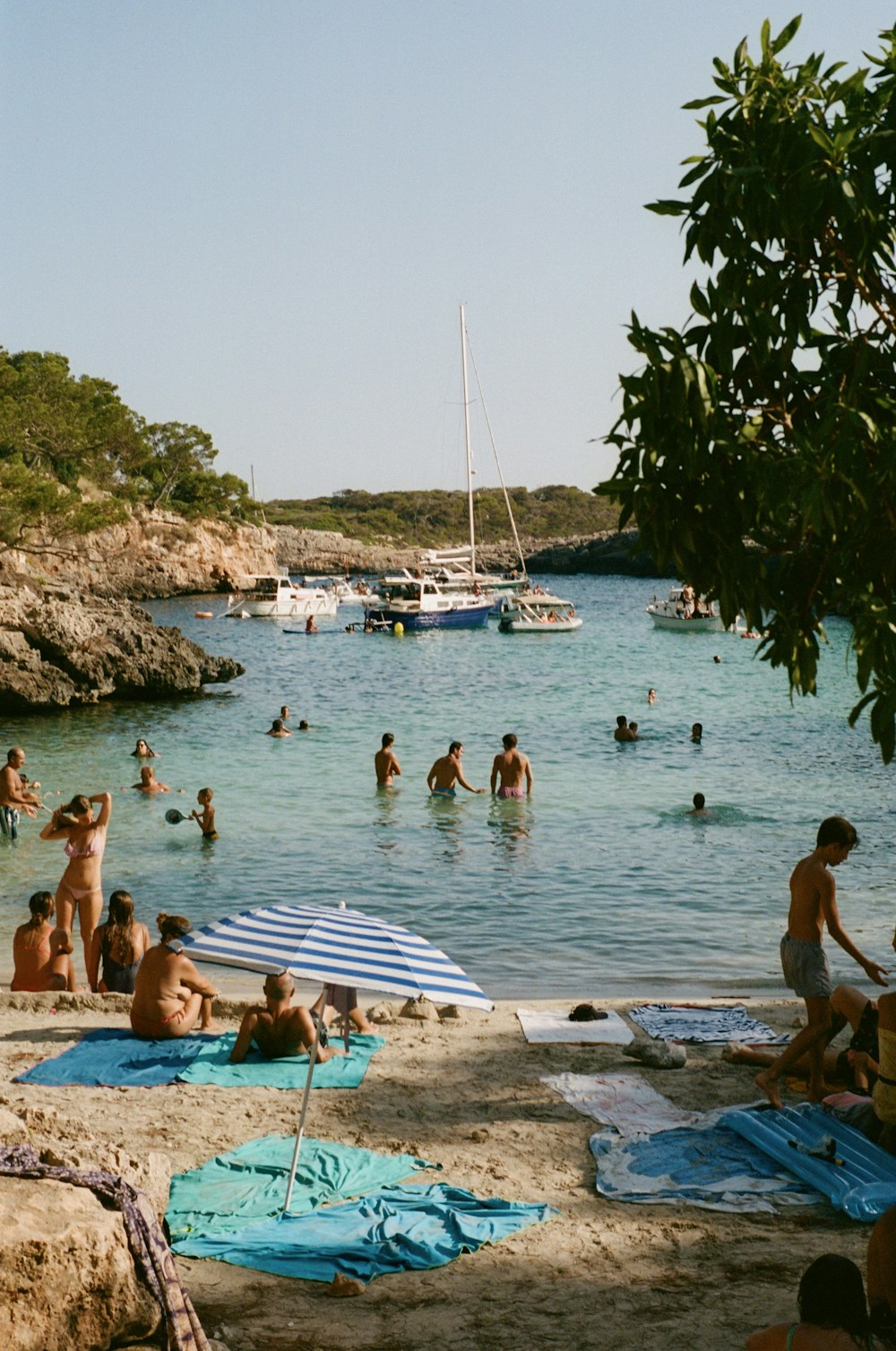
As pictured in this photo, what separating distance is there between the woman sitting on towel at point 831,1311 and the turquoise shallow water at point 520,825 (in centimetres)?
194

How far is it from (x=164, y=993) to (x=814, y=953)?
427cm

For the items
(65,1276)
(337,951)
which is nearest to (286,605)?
(337,951)

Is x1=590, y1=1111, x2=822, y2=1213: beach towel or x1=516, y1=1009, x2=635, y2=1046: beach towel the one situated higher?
x1=590, y1=1111, x2=822, y2=1213: beach towel

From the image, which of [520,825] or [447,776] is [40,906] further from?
[447,776]

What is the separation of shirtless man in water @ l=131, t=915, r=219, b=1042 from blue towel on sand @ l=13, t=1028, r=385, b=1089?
0.34 ft

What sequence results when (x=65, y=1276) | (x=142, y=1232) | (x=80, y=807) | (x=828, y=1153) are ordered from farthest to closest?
1. (x=80, y=807)
2. (x=828, y=1153)
3. (x=142, y=1232)
4. (x=65, y=1276)

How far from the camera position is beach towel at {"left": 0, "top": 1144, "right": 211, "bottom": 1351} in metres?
4.18

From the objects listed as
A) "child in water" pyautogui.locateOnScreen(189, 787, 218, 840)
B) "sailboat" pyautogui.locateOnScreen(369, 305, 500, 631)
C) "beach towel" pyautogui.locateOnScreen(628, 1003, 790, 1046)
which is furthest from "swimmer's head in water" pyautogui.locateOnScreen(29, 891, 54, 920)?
"sailboat" pyautogui.locateOnScreen(369, 305, 500, 631)

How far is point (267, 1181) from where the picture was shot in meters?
6.36

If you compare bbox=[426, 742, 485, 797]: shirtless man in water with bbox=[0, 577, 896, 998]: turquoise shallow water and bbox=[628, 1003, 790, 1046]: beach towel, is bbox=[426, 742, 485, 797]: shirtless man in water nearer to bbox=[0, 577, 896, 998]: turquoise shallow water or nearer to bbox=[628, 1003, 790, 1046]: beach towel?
bbox=[0, 577, 896, 998]: turquoise shallow water

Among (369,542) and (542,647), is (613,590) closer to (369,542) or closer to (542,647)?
(369,542)

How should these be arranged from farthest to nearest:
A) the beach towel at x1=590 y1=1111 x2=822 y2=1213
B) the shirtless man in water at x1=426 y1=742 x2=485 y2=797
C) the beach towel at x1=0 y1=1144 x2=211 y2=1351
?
the shirtless man in water at x1=426 y1=742 x2=485 y2=797, the beach towel at x1=590 y1=1111 x2=822 y2=1213, the beach towel at x1=0 y1=1144 x2=211 y2=1351

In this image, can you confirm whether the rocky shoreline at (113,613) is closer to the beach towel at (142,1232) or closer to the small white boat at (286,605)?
the beach towel at (142,1232)

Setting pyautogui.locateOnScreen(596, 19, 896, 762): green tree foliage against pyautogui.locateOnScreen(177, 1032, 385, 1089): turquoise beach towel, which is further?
pyautogui.locateOnScreen(177, 1032, 385, 1089): turquoise beach towel
